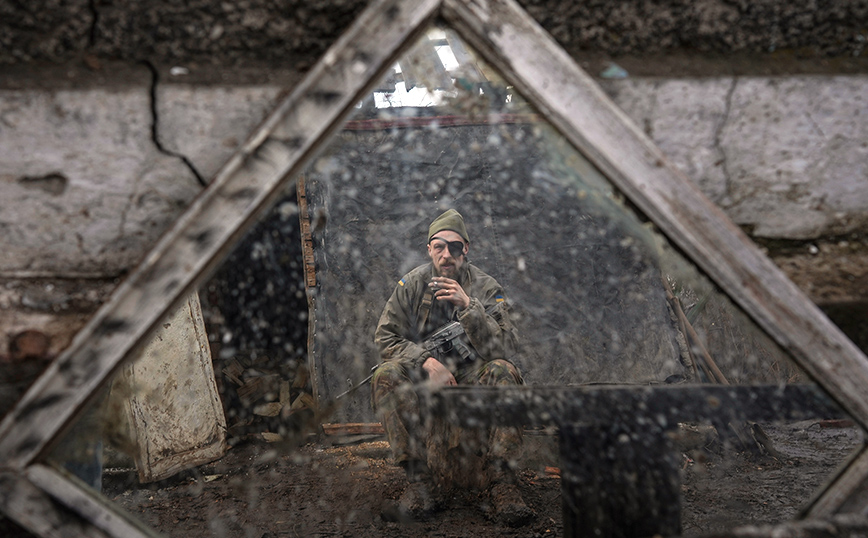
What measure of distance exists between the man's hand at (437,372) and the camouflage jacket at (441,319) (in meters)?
0.06

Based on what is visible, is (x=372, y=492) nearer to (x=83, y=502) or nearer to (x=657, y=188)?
(x=83, y=502)

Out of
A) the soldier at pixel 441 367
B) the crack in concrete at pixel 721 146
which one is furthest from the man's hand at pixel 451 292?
the crack in concrete at pixel 721 146

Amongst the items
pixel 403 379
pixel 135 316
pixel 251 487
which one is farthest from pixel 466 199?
pixel 135 316

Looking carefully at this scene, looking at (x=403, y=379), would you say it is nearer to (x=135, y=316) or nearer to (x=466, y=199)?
(x=466, y=199)

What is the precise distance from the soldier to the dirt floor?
15 cm

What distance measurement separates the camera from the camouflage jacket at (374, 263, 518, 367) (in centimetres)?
329

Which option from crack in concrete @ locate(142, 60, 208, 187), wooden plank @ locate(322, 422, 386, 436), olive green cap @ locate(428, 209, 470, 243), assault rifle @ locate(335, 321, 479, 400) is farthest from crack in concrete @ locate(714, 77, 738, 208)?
wooden plank @ locate(322, 422, 386, 436)

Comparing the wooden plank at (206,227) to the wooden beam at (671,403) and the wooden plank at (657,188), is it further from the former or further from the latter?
the wooden beam at (671,403)

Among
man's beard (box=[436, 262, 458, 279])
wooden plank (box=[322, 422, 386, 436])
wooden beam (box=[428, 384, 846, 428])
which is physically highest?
man's beard (box=[436, 262, 458, 279])

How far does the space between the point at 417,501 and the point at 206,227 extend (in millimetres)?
2314

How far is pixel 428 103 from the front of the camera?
4.52 metres

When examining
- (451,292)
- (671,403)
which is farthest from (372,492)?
(671,403)

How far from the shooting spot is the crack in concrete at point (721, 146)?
1250mm

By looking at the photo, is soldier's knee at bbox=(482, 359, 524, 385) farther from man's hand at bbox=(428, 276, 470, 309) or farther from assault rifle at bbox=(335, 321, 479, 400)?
man's hand at bbox=(428, 276, 470, 309)
